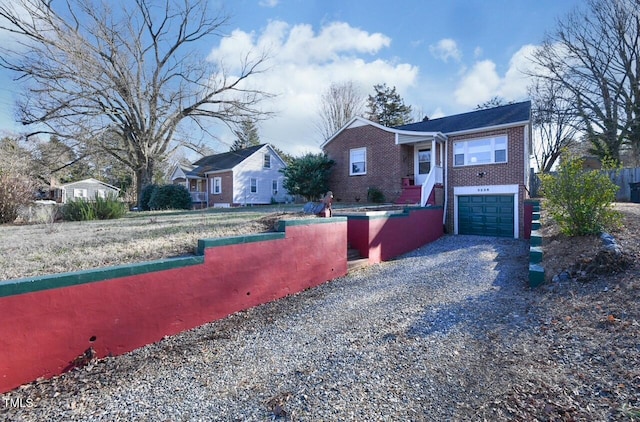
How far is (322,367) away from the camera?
10.3 ft

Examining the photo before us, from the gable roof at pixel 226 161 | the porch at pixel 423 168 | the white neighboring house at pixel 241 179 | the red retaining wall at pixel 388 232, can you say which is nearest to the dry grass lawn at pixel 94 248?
the red retaining wall at pixel 388 232

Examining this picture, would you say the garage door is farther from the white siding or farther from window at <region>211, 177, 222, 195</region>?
window at <region>211, 177, 222, 195</region>

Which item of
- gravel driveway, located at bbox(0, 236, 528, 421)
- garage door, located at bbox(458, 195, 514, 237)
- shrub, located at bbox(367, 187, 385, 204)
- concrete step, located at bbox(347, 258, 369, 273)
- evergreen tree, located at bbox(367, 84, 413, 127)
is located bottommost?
gravel driveway, located at bbox(0, 236, 528, 421)

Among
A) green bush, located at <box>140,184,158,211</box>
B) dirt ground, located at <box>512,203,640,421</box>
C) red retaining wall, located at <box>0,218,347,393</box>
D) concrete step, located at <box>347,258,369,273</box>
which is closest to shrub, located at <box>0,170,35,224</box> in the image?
red retaining wall, located at <box>0,218,347,393</box>

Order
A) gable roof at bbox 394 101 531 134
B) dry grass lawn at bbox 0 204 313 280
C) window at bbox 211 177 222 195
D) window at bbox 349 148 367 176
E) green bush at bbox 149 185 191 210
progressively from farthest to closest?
window at bbox 211 177 222 195
green bush at bbox 149 185 191 210
window at bbox 349 148 367 176
gable roof at bbox 394 101 531 134
dry grass lawn at bbox 0 204 313 280

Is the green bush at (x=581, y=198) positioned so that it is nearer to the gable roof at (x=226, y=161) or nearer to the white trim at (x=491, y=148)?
the white trim at (x=491, y=148)

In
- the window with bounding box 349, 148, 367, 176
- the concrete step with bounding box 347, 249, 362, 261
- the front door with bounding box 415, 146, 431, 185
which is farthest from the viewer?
the window with bounding box 349, 148, 367, 176

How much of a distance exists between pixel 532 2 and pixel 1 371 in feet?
51.3

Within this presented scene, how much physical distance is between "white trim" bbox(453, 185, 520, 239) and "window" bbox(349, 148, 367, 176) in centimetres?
471

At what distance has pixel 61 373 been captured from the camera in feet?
9.55

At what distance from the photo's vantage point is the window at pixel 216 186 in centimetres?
2588

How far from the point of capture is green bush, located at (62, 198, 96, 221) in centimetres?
972

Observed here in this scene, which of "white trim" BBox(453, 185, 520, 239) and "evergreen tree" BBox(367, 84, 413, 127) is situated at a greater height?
"evergreen tree" BBox(367, 84, 413, 127)

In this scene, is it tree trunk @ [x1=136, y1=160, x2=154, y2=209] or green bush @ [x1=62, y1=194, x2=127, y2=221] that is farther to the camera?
tree trunk @ [x1=136, y1=160, x2=154, y2=209]
